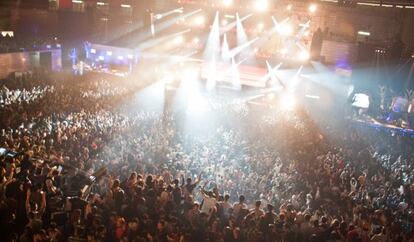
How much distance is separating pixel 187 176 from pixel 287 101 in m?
13.2

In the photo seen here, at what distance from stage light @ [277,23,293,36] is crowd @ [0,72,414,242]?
9.82 m

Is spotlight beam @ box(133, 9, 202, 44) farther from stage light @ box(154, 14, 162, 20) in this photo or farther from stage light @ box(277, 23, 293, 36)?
stage light @ box(277, 23, 293, 36)

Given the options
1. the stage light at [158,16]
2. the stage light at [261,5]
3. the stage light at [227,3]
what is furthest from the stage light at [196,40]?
the stage light at [158,16]

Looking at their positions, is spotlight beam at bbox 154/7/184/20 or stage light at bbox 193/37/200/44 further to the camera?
spotlight beam at bbox 154/7/184/20

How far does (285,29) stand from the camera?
24297mm

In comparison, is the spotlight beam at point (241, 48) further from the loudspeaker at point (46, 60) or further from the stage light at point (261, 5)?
the loudspeaker at point (46, 60)

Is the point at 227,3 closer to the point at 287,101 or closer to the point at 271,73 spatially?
the point at 271,73

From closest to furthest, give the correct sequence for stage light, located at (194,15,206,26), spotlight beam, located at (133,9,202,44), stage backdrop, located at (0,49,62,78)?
1. stage backdrop, located at (0,49,62,78)
2. stage light, located at (194,15,206,26)
3. spotlight beam, located at (133,9,202,44)

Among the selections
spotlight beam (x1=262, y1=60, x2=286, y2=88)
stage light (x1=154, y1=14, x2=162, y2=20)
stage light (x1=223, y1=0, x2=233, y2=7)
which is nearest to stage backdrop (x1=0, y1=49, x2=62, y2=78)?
stage light (x1=154, y1=14, x2=162, y2=20)

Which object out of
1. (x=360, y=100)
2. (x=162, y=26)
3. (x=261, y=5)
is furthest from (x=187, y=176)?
(x=162, y=26)

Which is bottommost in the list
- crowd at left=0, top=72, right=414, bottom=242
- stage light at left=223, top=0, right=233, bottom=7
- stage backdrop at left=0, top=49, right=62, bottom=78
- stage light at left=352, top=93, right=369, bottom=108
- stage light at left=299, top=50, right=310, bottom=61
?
crowd at left=0, top=72, right=414, bottom=242

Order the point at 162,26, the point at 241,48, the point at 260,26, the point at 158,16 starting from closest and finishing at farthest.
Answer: the point at 260,26
the point at 241,48
the point at 162,26
the point at 158,16

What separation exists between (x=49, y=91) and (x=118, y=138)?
5.69 m

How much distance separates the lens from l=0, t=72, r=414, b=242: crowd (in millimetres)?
5926
